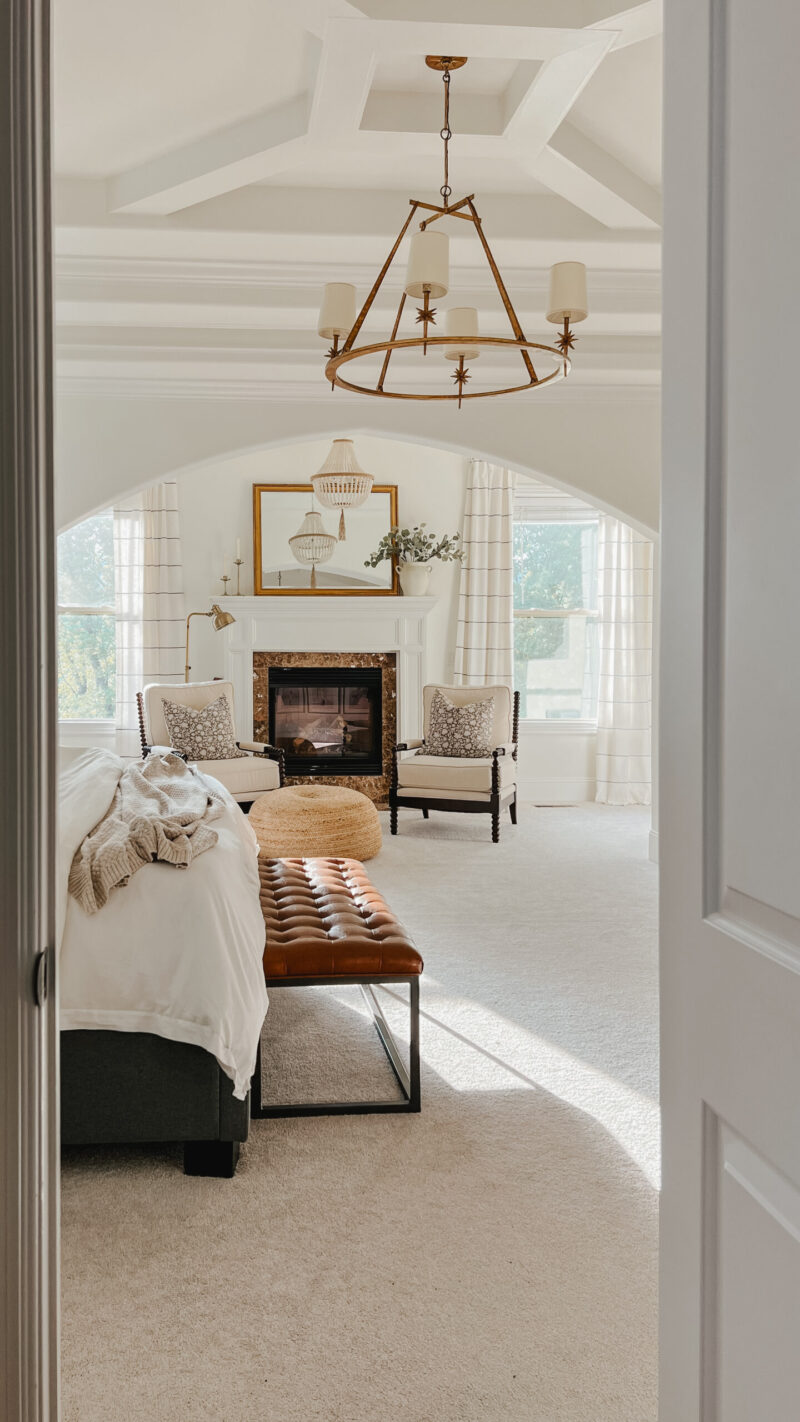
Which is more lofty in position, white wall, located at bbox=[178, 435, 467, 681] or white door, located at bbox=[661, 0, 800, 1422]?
white wall, located at bbox=[178, 435, 467, 681]

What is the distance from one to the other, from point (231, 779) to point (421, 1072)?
12.9ft

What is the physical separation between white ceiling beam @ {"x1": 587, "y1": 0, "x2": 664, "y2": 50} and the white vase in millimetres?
5587

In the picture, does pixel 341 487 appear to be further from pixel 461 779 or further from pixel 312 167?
pixel 312 167

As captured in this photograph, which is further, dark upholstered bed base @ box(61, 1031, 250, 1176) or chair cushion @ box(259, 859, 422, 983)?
chair cushion @ box(259, 859, 422, 983)

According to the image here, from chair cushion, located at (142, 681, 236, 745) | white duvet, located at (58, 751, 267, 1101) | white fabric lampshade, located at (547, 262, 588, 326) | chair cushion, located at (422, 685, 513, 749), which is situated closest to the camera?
white duvet, located at (58, 751, 267, 1101)

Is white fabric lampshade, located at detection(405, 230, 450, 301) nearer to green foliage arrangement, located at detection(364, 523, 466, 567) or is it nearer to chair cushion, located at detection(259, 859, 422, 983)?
chair cushion, located at detection(259, 859, 422, 983)

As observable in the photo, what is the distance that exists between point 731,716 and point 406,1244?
177 centimetres

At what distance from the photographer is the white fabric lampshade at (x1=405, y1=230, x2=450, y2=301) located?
291 cm

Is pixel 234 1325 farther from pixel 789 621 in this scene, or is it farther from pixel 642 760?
pixel 642 760

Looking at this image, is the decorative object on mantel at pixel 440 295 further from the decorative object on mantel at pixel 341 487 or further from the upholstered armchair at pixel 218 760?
the upholstered armchair at pixel 218 760

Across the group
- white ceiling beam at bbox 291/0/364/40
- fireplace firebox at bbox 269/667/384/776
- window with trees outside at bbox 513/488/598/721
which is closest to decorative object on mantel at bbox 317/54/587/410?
white ceiling beam at bbox 291/0/364/40

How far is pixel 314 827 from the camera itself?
19.5ft

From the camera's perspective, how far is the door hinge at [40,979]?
1120mm

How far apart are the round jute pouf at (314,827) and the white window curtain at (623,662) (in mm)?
2898
